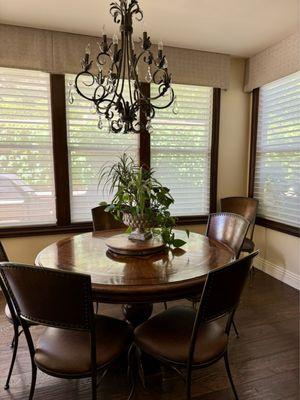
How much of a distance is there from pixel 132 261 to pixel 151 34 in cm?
239

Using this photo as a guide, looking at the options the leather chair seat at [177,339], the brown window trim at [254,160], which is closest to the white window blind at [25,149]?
the leather chair seat at [177,339]

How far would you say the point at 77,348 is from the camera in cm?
145

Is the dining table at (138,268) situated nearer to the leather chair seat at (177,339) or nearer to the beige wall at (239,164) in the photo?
the leather chair seat at (177,339)

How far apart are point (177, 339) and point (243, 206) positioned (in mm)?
2396

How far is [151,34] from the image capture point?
2992mm

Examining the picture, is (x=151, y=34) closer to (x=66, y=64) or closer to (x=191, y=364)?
(x=66, y=64)

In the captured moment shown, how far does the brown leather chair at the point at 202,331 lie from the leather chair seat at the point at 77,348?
118 mm

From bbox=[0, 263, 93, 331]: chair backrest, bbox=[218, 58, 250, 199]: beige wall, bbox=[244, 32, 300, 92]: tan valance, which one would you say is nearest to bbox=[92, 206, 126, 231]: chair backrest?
bbox=[0, 263, 93, 331]: chair backrest

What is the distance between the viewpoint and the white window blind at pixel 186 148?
3502mm

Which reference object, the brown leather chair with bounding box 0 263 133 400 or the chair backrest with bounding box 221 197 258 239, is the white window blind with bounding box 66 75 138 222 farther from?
the brown leather chair with bounding box 0 263 133 400

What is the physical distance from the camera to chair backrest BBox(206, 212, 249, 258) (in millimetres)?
2230

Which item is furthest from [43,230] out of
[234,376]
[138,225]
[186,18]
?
[186,18]

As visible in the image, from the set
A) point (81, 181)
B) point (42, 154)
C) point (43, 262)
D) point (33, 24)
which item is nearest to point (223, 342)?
point (43, 262)

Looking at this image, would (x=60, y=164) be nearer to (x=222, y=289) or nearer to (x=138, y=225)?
(x=138, y=225)
